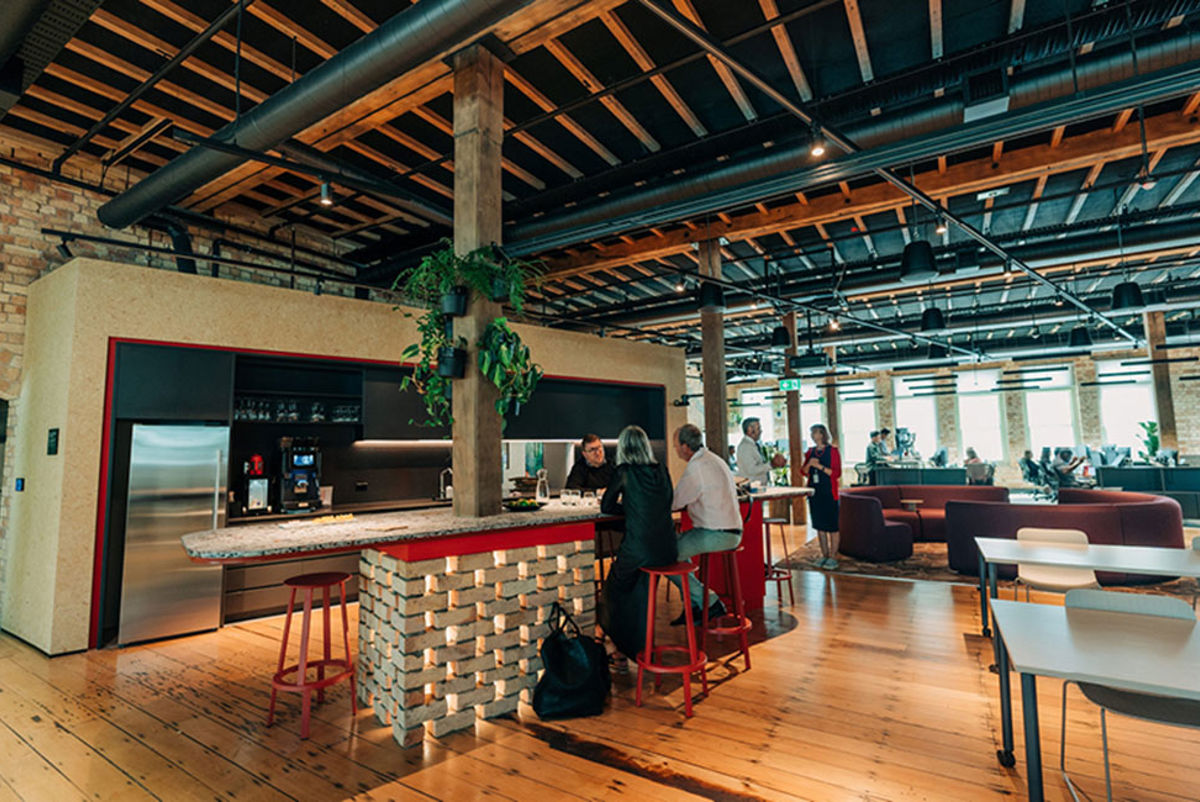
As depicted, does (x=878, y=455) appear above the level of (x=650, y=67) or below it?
below

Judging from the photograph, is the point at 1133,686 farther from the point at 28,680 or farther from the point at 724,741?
the point at 28,680

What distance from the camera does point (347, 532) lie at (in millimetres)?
3283

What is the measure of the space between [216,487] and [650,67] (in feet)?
18.8

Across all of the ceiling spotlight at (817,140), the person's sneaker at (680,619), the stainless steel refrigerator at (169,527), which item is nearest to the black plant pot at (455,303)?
the ceiling spotlight at (817,140)

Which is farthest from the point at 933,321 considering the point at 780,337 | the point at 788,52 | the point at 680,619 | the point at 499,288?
the point at 499,288

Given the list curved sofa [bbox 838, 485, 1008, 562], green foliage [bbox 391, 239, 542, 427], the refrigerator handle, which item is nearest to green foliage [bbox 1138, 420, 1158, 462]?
curved sofa [bbox 838, 485, 1008, 562]

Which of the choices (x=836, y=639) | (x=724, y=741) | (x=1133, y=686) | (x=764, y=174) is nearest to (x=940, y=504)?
(x=836, y=639)

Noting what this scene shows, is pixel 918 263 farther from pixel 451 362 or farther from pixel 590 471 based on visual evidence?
pixel 451 362

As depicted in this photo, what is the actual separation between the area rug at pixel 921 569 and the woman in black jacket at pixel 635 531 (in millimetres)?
4429

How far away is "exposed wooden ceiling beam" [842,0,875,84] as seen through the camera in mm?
4207

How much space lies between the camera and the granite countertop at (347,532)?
2.76 meters

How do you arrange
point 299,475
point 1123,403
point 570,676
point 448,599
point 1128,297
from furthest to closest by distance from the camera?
point 1123,403 < point 1128,297 < point 299,475 < point 570,676 < point 448,599

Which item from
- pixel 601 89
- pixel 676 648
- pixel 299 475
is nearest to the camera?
pixel 676 648

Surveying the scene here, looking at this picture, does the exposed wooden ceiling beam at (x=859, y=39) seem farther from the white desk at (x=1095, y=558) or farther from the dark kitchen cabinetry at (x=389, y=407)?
the dark kitchen cabinetry at (x=389, y=407)
